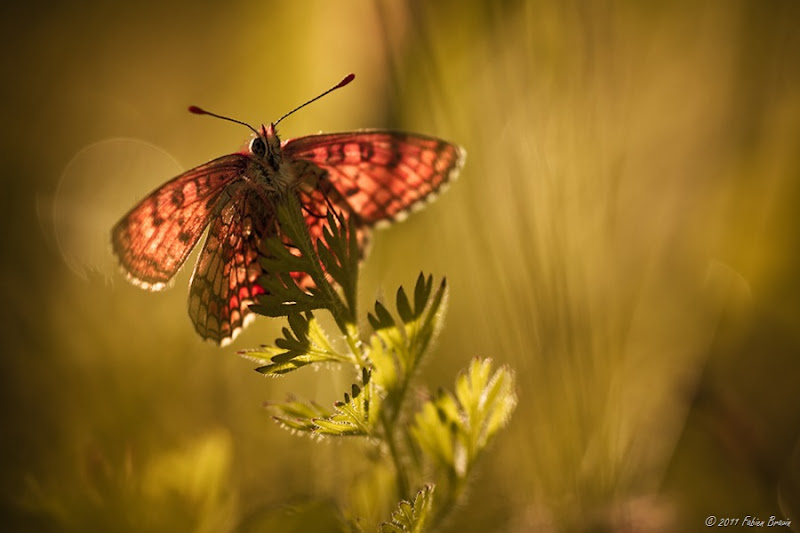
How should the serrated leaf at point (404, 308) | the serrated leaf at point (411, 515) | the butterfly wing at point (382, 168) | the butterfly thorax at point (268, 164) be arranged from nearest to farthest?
the serrated leaf at point (411, 515) → the serrated leaf at point (404, 308) → the butterfly thorax at point (268, 164) → the butterfly wing at point (382, 168)

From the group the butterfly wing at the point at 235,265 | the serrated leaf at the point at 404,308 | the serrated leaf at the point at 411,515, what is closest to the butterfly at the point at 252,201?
the butterfly wing at the point at 235,265

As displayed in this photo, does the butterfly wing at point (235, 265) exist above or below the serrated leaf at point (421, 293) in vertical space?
above

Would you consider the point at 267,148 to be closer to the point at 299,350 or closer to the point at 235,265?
the point at 235,265

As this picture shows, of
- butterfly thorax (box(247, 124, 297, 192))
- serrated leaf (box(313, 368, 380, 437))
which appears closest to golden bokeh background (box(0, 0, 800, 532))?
serrated leaf (box(313, 368, 380, 437))

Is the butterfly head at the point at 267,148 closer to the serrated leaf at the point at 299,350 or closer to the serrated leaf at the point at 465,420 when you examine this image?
→ the serrated leaf at the point at 299,350

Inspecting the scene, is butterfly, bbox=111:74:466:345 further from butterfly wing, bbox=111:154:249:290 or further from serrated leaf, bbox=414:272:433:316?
serrated leaf, bbox=414:272:433:316

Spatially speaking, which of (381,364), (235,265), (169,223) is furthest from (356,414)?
(169,223)

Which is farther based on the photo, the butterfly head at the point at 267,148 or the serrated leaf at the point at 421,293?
the butterfly head at the point at 267,148

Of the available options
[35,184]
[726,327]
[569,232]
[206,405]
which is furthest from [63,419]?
[726,327]
